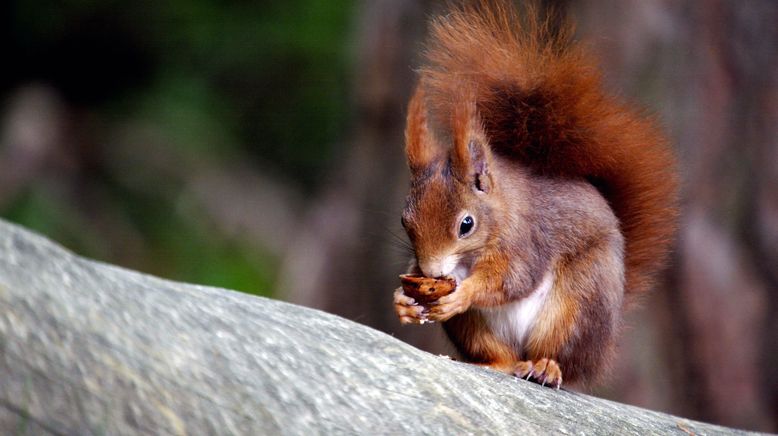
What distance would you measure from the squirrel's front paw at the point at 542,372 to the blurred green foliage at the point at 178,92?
307 centimetres

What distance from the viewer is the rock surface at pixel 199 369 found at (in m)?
1.07

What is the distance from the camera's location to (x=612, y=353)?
2.14 meters

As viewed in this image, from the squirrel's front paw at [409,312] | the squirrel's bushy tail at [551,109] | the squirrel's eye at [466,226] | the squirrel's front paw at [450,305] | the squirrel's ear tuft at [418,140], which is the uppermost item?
the squirrel's bushy tail at [551,109]

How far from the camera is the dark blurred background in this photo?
3.29m

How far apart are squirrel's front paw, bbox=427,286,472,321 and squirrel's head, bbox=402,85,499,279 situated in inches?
2.3

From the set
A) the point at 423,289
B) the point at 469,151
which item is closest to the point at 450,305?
the point at 423,289

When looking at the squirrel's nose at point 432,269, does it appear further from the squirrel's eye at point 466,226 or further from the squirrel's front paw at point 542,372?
the squirrel's front paw at point 542,372

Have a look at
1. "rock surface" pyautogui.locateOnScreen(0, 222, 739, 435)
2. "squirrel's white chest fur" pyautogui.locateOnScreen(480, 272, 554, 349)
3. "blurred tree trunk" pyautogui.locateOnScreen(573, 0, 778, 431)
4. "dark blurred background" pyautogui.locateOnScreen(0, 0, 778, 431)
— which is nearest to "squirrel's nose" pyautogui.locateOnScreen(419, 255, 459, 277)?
"squirrel's white chest fur" pyautogui.locateOnScreen(480, 272, 554, 349)

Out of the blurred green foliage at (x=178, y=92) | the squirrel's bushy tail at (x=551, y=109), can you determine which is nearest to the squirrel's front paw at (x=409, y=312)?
the squirrel's bushy tail at (x=551, y=109)

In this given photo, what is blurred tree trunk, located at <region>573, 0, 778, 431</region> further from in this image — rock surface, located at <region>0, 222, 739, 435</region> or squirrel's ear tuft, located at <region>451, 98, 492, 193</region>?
rock surface, located at <region>0, 222, 739, 435</region>

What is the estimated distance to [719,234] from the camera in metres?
3.34

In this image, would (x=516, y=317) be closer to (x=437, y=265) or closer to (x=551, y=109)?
(x=437, y=265)

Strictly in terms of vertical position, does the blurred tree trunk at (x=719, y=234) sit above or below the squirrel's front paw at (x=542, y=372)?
above

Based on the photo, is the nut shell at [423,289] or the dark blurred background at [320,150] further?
the dark blurred background at [320,150]
